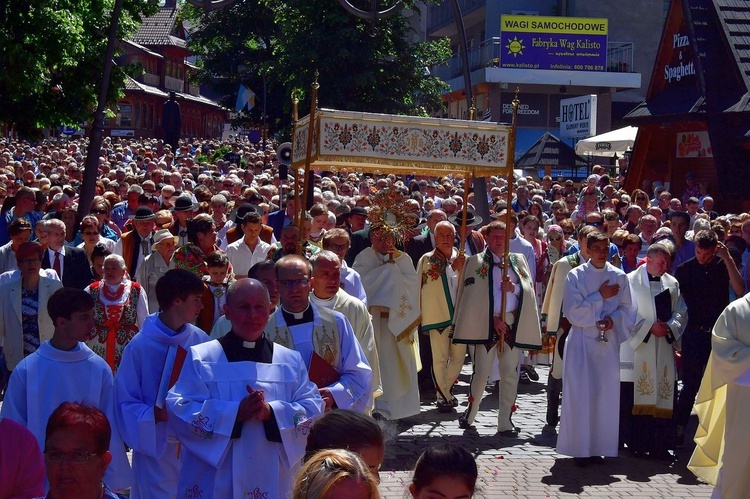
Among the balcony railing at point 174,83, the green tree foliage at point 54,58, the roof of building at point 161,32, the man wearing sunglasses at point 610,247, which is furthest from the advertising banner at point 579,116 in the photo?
the balcony railing at point 174,83

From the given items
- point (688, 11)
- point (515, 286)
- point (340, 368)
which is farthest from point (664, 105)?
point (340, 368)

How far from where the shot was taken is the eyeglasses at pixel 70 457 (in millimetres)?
4051

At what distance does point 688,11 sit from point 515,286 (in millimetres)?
16141

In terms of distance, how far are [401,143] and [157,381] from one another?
5615mm

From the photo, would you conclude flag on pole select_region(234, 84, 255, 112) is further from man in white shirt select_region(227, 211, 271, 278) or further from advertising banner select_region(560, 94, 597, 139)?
man in white shirt select_region(227, 211, 271, 278)

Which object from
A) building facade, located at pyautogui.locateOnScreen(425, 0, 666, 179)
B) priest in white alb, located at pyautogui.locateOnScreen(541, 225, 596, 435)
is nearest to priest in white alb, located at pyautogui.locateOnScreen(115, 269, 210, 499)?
priest in white alb, located at pyautogui.locateOnScreen(541, 225, 596, 435)

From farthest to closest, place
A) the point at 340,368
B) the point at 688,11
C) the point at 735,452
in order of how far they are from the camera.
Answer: the point at 688,11 < the point at 735,452 < the point at 340,368

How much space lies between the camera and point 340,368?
6.08m

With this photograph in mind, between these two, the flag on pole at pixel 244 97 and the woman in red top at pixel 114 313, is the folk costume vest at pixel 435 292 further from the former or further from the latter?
the flag on pole at pixel 244 97

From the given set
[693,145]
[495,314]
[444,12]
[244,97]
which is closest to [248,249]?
[495,314]

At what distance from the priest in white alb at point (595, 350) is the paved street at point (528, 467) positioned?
27cm

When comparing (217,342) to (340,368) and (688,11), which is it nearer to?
(340,368)

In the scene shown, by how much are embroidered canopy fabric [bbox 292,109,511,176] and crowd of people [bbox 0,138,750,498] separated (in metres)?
0.54

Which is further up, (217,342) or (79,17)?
(79,17)
